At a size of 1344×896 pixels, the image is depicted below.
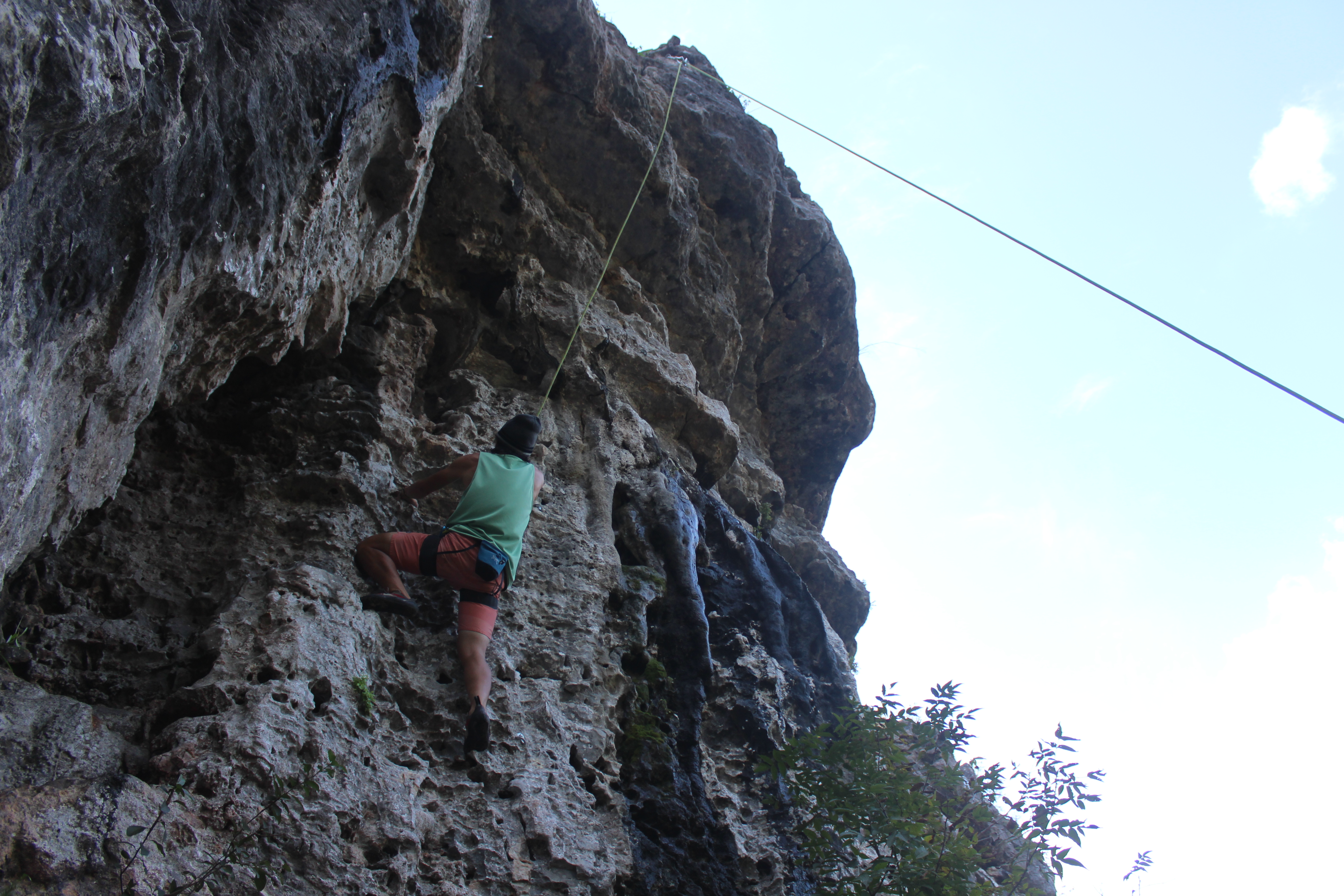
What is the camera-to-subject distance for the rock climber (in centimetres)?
369

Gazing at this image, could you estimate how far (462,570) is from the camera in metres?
3.88

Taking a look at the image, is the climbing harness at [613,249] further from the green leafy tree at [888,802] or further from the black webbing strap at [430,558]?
the green leafy tree at [888,802]

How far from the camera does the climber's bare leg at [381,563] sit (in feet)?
12.6

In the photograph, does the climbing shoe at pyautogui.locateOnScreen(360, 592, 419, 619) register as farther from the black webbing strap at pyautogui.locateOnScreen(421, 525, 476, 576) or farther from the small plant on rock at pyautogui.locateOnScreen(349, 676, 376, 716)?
the small plant on rock at pyautogui.locateOnScreen(349, 676, 376, 716)

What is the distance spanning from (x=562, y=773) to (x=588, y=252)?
4.55 m

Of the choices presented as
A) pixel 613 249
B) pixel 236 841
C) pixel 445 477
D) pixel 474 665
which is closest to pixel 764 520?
pixel 613 249

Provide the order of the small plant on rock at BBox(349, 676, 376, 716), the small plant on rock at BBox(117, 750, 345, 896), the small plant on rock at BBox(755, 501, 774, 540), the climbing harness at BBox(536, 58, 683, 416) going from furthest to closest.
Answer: the small plant on rock at BBox(755, 501, 774, 540), the climbing harness at BBox(536, 58, 683, 416), the small plant on rock at BBox(349, 676, 376, 716), the small plant on rock at BBox(117, 750, 345, 896)

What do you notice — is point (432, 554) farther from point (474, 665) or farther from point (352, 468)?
point (352, 468)

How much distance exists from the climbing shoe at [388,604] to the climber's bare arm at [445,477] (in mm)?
710

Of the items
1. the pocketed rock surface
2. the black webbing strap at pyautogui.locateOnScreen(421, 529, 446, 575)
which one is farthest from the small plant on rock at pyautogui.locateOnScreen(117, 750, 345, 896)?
the black webbing strap at pyautogui.locateOnScreen(421, 529, 446, 575)

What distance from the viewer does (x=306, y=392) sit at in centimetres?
494

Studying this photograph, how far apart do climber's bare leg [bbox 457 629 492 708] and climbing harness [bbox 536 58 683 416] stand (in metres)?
2.24

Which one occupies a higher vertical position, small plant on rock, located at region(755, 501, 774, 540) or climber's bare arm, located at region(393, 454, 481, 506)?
small plant on rock, located at region(755, 501, 774, 540)

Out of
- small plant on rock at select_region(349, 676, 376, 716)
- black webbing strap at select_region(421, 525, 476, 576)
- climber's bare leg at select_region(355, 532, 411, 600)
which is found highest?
black webbing strap at select_region(421, 525, 476, 576)
